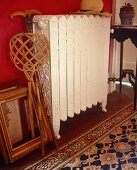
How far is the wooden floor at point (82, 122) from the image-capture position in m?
1.95

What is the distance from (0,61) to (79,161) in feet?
3.22

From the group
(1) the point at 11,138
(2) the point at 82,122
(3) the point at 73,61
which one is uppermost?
(3) the point at 73,61

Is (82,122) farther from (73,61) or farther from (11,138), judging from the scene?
(11,138)

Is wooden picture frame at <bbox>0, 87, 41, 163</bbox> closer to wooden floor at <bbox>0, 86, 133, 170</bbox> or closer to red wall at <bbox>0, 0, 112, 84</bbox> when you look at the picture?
wooden floor at <bbox>0, 86, 133, 170</bbox>

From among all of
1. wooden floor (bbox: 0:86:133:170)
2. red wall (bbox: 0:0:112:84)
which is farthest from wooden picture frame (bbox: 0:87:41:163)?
red wall (bbox: 0:0:112:84)

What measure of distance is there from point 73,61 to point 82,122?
696 mm

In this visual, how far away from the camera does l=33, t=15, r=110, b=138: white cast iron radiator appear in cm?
200

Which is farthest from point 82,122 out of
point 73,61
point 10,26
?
point 10,26

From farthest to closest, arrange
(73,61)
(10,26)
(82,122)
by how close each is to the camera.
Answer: (82,122) → (73,61) → (10,26)

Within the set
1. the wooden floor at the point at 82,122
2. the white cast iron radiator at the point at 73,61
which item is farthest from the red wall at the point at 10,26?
the wooden floor at the point at 82,122

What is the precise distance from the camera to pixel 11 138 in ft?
6.60

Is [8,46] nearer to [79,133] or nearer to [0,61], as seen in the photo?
[0,61]

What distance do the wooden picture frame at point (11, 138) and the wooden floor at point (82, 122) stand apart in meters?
0.06

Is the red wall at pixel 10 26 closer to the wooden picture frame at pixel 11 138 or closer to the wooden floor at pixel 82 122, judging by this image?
the wooden picture frame at pixel 11 138
